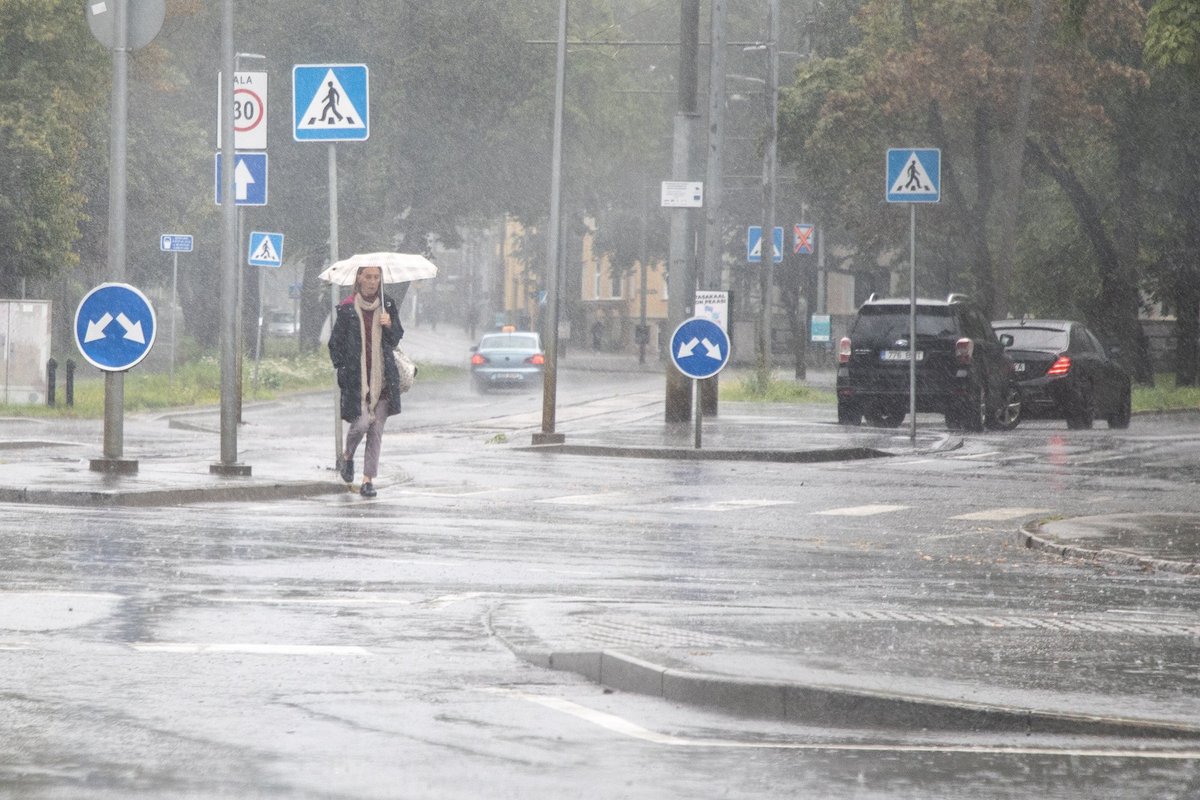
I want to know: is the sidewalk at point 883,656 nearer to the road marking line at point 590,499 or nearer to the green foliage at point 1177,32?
the road marking line at point 590,499

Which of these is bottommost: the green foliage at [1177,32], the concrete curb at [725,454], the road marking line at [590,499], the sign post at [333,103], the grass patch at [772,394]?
the grass patch at [772,394]

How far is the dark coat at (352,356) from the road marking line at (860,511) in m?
3.65

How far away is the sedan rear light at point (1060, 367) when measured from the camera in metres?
32.5

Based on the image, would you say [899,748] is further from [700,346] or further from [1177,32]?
[700,346]

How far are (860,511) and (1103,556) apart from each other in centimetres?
404

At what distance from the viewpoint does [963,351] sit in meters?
30.5

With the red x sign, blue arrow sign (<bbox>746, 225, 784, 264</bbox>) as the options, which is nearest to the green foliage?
blue arrow sign (<bbox>746, 225, 784, 264</bbox>)

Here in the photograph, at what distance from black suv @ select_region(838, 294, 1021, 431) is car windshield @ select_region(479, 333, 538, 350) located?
1899 cm

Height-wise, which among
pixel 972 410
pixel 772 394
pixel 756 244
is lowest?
pixel 772 394

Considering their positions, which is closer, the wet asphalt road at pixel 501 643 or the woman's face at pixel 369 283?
the wet asphalt road at pixel 501 643

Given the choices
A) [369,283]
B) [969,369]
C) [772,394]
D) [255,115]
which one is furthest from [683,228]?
[772,394]

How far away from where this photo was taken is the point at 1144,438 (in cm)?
2969

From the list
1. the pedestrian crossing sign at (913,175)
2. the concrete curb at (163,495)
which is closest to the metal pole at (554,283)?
the pedestrian crossing sign at (913,175)

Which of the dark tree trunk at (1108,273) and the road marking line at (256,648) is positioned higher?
the dark tree trunk at (1108,273)
